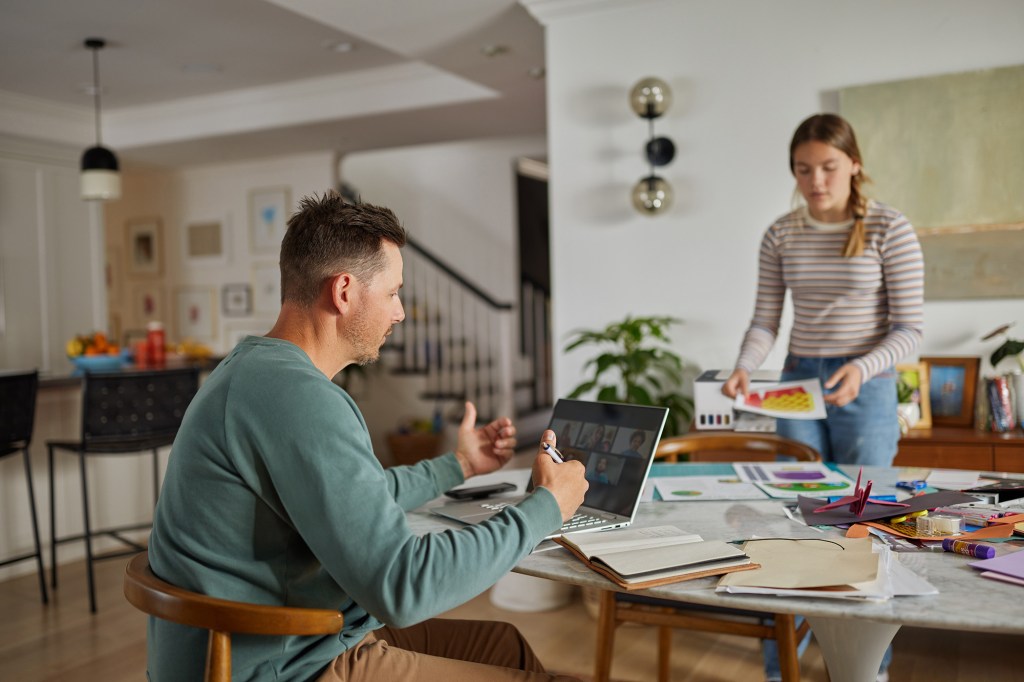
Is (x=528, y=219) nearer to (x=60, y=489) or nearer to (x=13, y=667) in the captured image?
(x=60, y=489)

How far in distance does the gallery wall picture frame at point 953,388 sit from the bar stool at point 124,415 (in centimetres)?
305

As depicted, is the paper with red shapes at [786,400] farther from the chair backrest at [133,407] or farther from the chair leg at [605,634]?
the chair backrest at [133,407]

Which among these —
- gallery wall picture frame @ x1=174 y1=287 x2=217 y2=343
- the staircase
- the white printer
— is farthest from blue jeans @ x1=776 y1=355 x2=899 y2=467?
gallery wall picture frame @ x1=174 y1=287 x2=217 y2=343

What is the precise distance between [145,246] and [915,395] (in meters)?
7.16

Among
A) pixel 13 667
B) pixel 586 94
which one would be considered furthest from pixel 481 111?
pixel 13 667

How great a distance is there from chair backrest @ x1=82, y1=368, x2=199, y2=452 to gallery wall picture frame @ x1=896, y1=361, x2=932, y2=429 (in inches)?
115

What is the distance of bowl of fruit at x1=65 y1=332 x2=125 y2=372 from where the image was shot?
446 cm

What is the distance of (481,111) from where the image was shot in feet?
19.3

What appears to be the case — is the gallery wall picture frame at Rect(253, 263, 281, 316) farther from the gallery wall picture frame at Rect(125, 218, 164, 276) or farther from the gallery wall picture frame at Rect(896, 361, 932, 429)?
the gallery wall picture frame at Rect(896, 361, 932, 429)

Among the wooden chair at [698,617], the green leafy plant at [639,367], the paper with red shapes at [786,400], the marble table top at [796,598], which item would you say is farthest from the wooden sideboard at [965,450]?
the marble table top at [796,598]

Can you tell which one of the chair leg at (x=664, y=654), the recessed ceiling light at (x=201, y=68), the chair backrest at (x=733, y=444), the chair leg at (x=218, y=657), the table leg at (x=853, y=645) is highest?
the recessed ceiling light at (x=201, y=68)

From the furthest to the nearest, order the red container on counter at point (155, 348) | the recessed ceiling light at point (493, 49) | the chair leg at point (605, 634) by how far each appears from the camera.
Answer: the red container on counter at point (155, 348) → the recessed ceiling light at point (493, 49) → the chair leg at point (605, 634)

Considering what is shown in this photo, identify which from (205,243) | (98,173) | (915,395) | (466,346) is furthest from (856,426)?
(205,243)

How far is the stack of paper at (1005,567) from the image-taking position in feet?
3.93
